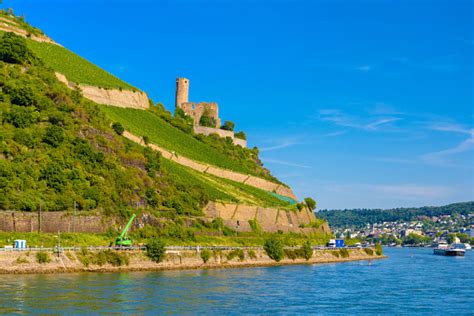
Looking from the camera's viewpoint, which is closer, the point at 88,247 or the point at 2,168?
the point at 88,247

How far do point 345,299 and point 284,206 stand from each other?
63.9m

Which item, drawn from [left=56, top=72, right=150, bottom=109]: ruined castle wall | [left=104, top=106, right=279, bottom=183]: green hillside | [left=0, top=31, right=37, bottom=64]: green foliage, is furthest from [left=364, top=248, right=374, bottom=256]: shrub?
[left=0, top=31, right=37, bottom=64]: green foliage

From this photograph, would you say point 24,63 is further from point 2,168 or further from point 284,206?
point 284,206

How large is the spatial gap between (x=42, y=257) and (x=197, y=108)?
8796cm

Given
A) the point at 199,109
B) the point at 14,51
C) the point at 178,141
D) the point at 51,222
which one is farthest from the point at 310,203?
the point at 51,222

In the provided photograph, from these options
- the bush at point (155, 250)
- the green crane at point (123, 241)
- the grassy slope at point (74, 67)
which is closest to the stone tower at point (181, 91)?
the grassy slope at point (74, 67)

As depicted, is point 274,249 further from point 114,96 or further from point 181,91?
point 181,91

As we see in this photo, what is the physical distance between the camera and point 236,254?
7794 cm

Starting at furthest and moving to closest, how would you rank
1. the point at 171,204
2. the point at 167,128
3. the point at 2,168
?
1. the point at 167,128
2. the point at 171,204
3. the point at 2,168

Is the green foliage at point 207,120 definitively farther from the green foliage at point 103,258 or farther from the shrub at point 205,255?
the green foliage at point 103,258

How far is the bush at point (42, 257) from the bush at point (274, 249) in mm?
30649

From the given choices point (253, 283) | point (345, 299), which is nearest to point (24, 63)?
point (253, 283)

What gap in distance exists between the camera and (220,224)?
292 feet

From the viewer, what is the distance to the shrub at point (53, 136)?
7856 centimetres
